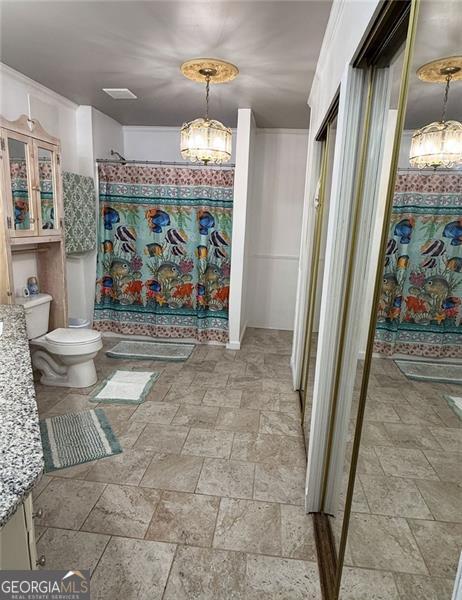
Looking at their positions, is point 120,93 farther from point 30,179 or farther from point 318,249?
point 318,249

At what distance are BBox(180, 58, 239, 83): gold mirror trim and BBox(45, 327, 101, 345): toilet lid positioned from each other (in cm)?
213

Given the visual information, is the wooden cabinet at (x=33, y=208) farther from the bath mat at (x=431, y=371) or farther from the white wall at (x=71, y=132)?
the bath mat at (x=431, y=371)

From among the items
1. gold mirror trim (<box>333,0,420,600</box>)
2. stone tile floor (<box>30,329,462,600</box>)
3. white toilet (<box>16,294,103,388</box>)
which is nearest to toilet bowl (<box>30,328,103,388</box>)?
white toilet (<box>16,294,103,388</box>)

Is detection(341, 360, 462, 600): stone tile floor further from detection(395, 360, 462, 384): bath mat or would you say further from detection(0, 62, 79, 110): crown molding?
detection(0, 62, 79, 110): crown molding

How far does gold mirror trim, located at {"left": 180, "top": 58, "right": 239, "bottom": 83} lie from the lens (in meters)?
2.41

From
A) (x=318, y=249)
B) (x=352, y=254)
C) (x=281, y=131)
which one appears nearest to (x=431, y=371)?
(x=352, y=254)

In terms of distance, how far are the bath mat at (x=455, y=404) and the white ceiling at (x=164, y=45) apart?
6.37 ft

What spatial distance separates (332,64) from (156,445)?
2.40m

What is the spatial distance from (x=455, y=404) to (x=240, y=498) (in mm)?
1578

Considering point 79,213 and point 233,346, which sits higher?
point 79,213

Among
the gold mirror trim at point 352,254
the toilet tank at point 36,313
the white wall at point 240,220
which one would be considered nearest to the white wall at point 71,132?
the toilet tank at point 36,313

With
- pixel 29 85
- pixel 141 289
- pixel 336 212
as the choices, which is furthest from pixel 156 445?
pixel 29 85

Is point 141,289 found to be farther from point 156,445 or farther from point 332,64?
point 332,64

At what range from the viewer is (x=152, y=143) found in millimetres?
4434
